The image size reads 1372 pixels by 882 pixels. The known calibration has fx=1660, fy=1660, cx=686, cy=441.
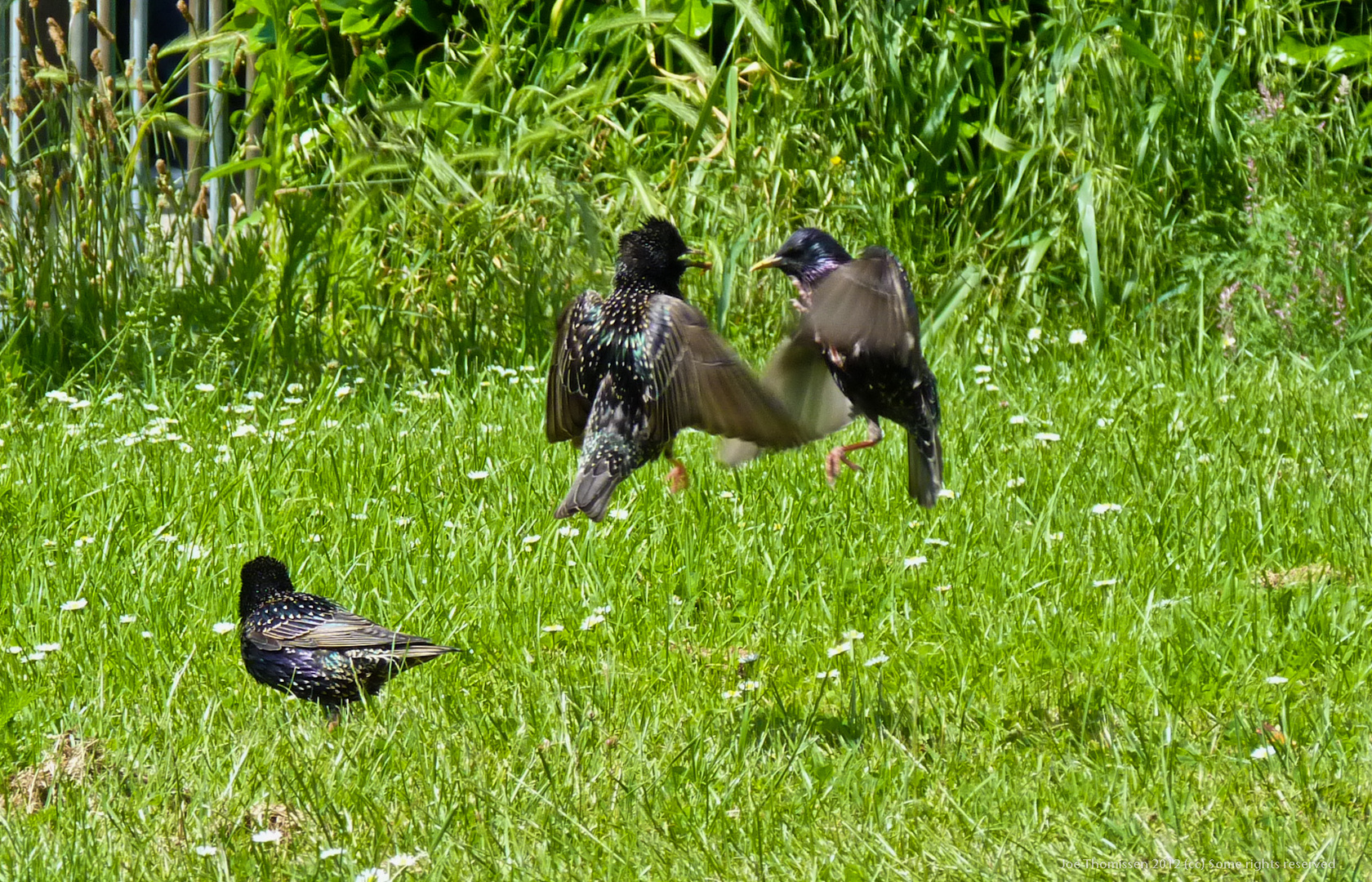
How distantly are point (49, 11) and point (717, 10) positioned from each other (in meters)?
3.90

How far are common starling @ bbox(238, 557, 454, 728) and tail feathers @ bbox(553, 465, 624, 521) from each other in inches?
20.1

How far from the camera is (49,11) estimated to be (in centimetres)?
908

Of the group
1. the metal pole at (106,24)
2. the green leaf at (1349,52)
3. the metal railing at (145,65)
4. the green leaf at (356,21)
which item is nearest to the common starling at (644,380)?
the metal railing at (145,65)

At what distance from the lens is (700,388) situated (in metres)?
2.77

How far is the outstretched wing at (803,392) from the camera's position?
10.3ft

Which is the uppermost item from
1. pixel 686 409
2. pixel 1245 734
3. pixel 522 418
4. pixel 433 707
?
pixel 686 409

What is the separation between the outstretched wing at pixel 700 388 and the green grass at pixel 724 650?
A: 2.15 feet

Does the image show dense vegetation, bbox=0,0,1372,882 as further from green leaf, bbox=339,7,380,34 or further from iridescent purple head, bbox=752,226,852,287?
iridescent purple head, bbox=752,226,852,287

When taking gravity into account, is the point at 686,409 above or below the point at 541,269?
above

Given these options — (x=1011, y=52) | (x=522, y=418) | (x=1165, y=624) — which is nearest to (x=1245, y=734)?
(x=1165, y=624)

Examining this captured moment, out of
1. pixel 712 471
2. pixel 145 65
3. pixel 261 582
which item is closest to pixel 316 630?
pixel 261 582

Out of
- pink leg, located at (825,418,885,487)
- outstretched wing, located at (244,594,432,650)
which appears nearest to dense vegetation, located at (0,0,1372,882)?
outstretched wing, located at (244,594,432,650)

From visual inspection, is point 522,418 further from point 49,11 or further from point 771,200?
point 49,11

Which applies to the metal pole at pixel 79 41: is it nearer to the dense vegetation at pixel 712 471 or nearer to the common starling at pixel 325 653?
the dense vegetation at pixel 712 471
